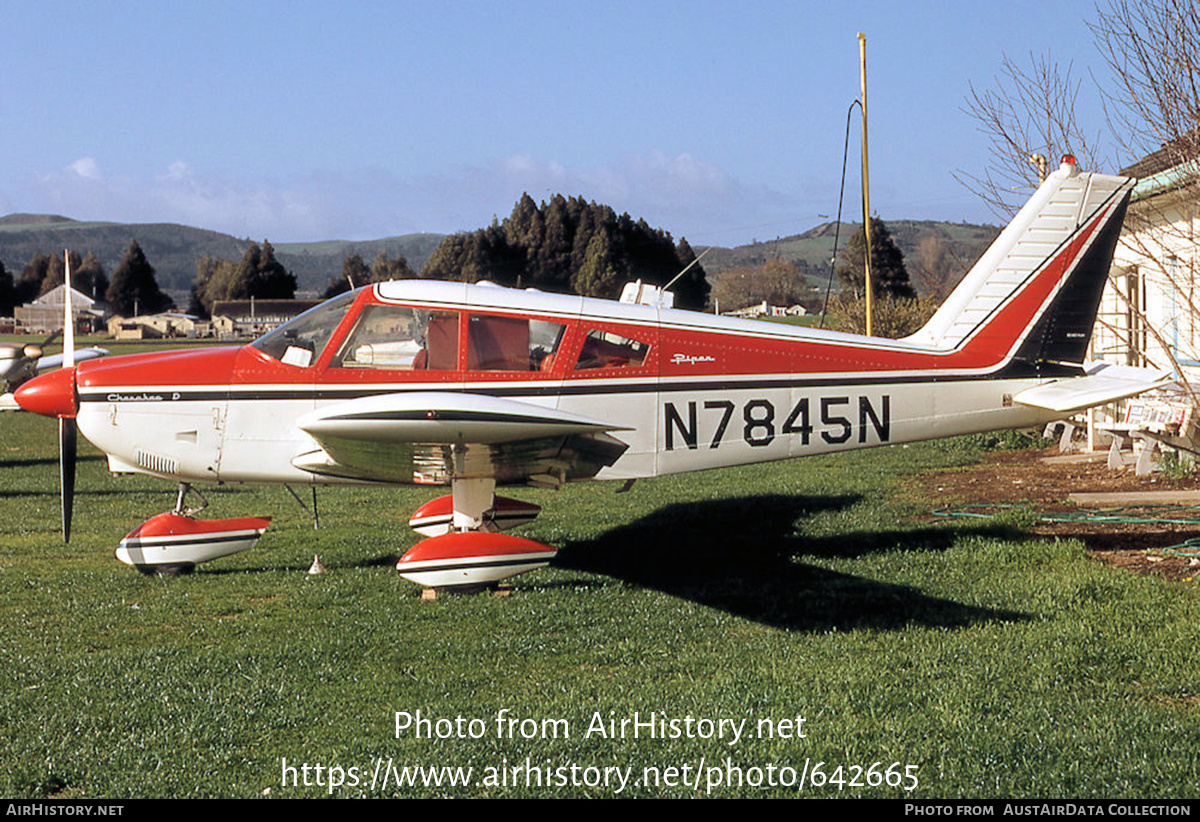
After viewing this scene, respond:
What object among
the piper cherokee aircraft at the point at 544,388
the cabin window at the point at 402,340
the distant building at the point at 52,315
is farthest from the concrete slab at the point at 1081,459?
the distant building at the point at 52,315

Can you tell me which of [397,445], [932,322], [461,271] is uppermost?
[461,271]

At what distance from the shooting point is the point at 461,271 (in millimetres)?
62375

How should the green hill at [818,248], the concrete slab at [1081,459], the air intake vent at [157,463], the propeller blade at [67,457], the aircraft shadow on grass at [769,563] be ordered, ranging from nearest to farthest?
the aircraft shadow on grass at [769,563] < the air intake vent at [157,463] < the propeller blade at [67,457] < the concrete slab at [1081,459] < the green hill at [818,248]

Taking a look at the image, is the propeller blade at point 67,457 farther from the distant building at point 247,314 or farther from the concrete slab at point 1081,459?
the distant building at point 247,314

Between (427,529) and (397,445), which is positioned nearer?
(397,445)

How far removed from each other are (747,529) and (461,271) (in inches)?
2110

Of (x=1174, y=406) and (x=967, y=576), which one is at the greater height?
(x=1174, y=406)

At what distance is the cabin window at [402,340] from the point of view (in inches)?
308

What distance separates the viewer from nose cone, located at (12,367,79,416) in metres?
8.06

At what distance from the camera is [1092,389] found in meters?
8.27

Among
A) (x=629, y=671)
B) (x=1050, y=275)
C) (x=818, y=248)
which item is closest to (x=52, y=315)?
(x=818, y=248)

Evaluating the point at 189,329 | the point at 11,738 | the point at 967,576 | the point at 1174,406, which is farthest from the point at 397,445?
the point at 189,329

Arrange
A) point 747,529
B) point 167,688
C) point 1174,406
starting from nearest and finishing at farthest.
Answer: point 167,688 → point 747,529 → point 1174,406

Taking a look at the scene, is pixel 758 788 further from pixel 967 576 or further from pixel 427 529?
pixel 427 529
